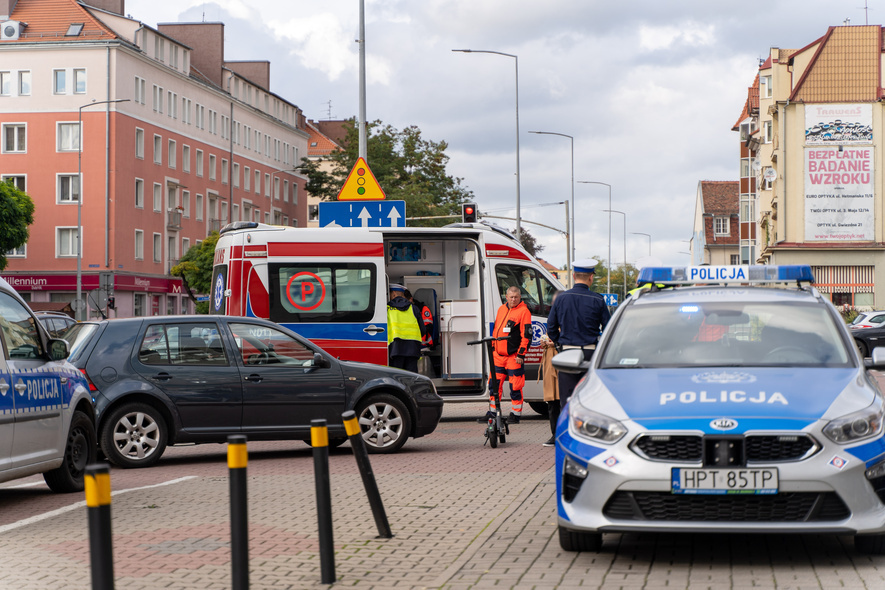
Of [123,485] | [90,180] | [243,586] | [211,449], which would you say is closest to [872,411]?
[243,586]

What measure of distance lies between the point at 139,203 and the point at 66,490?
59.4m

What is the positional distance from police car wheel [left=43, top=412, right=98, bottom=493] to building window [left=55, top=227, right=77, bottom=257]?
57.2 metres

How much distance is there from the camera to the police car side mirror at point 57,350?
1012 cm

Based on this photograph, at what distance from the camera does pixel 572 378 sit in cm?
1217

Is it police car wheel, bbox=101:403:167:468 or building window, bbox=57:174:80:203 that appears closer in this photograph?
police car wheel, bbox=101:403:167:468

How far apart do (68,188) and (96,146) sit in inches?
117

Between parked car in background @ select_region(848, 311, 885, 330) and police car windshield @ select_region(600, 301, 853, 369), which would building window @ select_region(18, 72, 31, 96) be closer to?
parked car in background @ select_region(848, 311, 885, 330)

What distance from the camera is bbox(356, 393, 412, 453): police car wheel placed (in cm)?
1345

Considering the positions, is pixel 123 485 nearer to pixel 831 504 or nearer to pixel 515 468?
pixel 515 468

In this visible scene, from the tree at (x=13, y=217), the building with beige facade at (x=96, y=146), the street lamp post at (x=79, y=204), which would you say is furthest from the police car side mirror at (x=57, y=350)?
the tree at (x=13, y=217)

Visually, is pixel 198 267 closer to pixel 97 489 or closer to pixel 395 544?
pixel 395 544

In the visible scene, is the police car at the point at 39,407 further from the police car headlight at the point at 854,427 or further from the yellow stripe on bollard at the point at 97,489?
the police car headlight at the point at 854,427

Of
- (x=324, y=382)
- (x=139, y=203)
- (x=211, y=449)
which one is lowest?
(x=211, y=449)

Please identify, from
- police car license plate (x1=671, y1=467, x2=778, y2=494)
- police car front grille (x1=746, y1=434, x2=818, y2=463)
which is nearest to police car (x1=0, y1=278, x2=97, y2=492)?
police car license plate (x1=671, y1=467, x2=778, y2=494)
